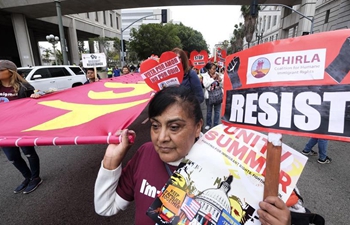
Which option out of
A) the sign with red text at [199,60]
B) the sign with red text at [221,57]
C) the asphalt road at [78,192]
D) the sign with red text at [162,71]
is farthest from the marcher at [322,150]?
the sign with red text at [221,57]

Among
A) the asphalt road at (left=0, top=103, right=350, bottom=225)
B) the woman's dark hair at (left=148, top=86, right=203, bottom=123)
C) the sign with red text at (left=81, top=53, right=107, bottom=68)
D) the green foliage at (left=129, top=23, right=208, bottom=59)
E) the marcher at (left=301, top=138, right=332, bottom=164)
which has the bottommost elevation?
the asphalt road at (left=0, top=103, right=350, bottom=225)

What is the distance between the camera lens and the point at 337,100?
0.72 meters

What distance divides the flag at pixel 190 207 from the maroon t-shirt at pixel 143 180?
199 millimetres

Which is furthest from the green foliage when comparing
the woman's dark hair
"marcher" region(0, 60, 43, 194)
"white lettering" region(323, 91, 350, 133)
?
"white lettering" region(323, 91, 350, 133)

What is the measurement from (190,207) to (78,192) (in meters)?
2.82

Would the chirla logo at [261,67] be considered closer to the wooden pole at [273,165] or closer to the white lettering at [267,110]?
the white lettering at [267,110]

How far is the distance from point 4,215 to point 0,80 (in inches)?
73.9

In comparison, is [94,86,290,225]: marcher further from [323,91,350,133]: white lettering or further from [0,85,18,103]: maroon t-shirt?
[0,85,18,103]: maroon t-shirt

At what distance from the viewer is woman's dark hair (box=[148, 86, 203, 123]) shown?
110 cm

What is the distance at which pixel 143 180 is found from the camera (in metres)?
1.14

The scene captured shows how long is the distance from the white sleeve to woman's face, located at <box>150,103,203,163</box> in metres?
0.30

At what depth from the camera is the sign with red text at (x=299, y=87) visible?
28.2 inches

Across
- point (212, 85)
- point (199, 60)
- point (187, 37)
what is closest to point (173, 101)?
point (212, 85)

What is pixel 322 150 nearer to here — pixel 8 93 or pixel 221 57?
pixel 8 93
